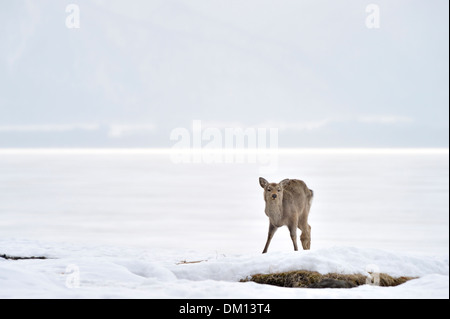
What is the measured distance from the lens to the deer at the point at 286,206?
14250 mm

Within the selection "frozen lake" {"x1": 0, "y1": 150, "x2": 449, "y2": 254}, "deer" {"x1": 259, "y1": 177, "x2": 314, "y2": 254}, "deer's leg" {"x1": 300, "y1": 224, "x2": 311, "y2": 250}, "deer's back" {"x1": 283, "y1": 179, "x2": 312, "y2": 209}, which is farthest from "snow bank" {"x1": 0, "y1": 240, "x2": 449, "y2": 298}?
"frozen lake" {"x1": 0, "y1": 150, "x2": 449, "y2": 254}

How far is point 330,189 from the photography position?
60000 mm

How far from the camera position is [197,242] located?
77.0 ft

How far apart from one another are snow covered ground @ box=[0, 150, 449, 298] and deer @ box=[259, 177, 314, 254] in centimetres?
102

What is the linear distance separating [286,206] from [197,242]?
374 inches

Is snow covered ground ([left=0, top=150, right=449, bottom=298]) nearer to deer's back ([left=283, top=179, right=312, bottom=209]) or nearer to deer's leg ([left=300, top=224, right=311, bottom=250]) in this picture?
deer's leg ([left=300, top=224, right=311, bottom=250])

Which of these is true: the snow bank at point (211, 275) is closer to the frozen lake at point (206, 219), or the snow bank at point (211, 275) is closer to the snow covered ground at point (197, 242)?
the snow covered ground at point (197, 242)

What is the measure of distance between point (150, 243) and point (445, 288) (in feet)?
47.8

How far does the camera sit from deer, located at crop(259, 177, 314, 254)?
14.2 m

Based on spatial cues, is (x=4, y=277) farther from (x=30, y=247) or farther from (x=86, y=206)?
(x=86, y=206)

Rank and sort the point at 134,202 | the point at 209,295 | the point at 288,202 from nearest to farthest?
the point at 209,295 → the point at 288,202 → the point at 134,202

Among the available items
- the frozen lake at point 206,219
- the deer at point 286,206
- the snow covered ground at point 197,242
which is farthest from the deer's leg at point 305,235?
the frozen lake at point 206,219

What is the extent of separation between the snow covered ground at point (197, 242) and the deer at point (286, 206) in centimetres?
102
